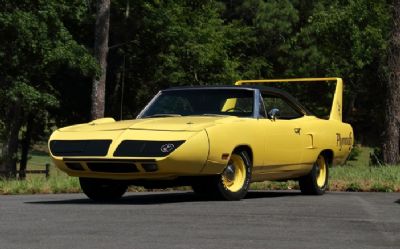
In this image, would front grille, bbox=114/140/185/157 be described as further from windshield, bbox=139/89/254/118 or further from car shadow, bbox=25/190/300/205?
windshield, bbox=139/89/254/118

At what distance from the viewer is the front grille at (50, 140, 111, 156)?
11383 millimetres

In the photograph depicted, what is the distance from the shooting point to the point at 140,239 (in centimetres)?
782

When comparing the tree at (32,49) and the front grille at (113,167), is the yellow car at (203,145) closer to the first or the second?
the front grille at (113,167)

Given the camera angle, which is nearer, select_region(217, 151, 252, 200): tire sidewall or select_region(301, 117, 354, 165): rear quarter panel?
select_region(217, 151, 252, 200): tire sidewall

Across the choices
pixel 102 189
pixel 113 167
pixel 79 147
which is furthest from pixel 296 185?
pixel 79 147

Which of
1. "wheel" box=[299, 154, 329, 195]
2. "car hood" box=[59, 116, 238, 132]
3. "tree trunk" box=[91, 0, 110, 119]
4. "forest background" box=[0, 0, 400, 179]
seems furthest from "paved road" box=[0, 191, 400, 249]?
"forest background" box=[0, 0, 400, 179]

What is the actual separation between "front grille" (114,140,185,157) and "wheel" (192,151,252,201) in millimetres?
875

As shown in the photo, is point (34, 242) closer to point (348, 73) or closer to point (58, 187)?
point (58, 187)

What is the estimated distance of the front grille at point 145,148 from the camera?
439 inches

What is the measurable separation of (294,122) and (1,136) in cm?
3290

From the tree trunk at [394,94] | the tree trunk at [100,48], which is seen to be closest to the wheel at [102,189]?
the tree trunk at [394,94]

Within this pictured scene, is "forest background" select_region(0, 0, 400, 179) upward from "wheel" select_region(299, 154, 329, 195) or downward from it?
upward

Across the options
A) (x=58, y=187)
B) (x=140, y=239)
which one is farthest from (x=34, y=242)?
(x=58, y=187)

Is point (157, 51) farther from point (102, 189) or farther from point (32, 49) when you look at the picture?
point (102, 189)
